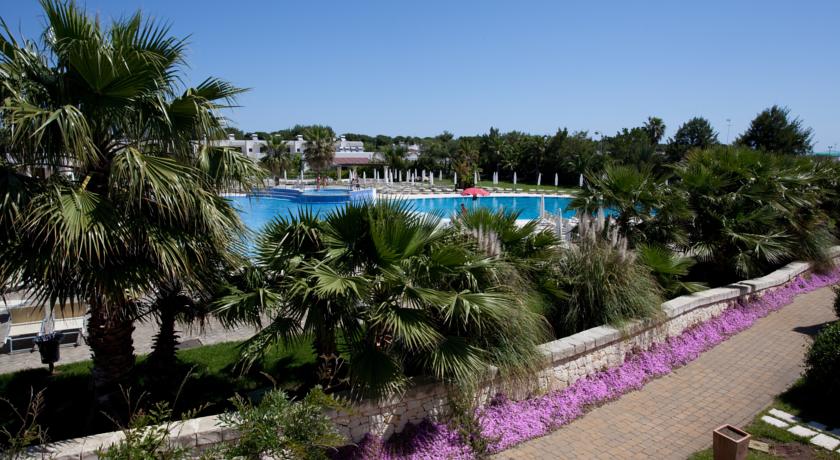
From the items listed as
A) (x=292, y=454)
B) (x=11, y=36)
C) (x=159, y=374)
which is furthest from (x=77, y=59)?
(x=292, y=454)

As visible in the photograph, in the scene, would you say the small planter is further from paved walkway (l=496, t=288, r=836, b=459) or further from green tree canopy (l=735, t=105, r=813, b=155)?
green tree canopy (l=735, t=105, r=813, b=155)

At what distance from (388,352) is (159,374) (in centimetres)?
248

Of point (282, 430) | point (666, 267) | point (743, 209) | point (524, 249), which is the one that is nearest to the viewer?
point (282, 430)

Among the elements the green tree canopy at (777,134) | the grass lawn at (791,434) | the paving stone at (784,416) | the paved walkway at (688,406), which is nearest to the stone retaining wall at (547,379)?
the paved walkway at (688,406)

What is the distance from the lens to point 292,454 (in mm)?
3676

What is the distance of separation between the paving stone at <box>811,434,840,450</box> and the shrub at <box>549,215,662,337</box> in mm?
2419

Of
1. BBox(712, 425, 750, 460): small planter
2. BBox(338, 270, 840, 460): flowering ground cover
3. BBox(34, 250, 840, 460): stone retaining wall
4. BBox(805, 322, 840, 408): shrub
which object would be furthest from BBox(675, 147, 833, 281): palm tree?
BBox(712, 425, 750, 460): small planter

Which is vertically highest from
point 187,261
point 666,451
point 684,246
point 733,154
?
point 733,154

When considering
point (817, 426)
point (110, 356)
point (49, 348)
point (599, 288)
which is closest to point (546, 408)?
point (599, 288)

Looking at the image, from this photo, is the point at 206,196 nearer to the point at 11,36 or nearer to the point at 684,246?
the point at 11,36

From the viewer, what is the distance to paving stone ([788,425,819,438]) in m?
5.36

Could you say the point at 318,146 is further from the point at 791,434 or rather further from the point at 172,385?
the point at 791,434

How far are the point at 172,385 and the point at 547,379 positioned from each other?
4.30 m

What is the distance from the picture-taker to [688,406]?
6.25 metres
